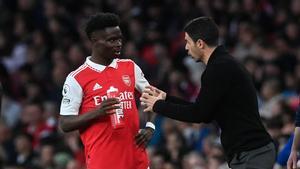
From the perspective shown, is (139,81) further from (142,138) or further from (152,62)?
(152,62)

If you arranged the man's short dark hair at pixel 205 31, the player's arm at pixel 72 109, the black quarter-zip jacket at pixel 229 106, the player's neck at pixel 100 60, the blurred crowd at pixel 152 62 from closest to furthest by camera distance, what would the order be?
the black quarter-zip jacket at pixel 229 106 < the man's short dark hair at pixel 205 31 < the player's arm at pixel 72 109 < the player's neck at pixel 100 60 < the blurred crowd at pixel 152 62

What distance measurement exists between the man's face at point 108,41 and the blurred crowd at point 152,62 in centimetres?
304

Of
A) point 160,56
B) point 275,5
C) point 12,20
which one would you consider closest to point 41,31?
point 12,20

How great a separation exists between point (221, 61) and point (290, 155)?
124cm

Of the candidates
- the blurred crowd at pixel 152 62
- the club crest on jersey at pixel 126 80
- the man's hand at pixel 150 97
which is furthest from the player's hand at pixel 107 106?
the blurred crowd at pixel 152 62

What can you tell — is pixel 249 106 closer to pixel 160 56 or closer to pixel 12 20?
pixel 160 56

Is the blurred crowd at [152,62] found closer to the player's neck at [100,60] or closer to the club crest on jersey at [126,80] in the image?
the club crest on jersey at [126,80]

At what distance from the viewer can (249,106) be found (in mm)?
→ 7250

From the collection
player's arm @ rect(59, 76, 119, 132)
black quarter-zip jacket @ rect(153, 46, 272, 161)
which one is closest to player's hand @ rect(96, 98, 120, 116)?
player's arm @ rect(59, 76, 119, 132)

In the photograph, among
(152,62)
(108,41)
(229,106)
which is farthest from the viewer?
(152,62)

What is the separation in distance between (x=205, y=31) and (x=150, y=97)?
2.17ft

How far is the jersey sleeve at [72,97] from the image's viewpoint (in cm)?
771

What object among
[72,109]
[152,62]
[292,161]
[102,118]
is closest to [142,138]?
[102,118]

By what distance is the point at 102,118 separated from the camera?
25.3ft
